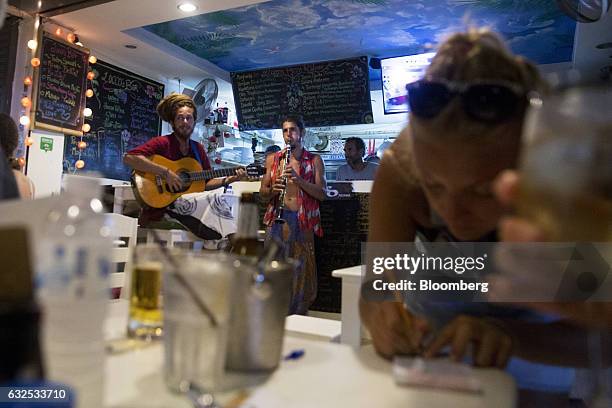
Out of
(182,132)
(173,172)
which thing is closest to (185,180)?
(173,172)

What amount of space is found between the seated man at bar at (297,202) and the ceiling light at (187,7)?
3.48ft

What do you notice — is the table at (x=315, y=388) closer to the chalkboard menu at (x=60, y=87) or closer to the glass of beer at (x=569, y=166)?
the glass of beer at (x=569, y=166)

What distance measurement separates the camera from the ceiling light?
323 cm

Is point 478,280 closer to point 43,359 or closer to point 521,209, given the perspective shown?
point 521,209

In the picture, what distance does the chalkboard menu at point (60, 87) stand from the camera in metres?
3.44

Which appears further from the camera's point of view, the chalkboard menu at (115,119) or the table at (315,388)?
the chalkboard menu at (115,119)

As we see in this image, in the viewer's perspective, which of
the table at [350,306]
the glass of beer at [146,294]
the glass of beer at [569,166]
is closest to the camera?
the glass of beer at [569,166]

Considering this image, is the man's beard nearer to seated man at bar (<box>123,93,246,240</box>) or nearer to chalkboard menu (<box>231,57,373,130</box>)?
seated man at bar (<box>123,93,246,240</box>)

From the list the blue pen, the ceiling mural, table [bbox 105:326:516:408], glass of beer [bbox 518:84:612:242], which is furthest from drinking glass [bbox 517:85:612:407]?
the ceiling mural

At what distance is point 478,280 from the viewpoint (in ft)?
2.23

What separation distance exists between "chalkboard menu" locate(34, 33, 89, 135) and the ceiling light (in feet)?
3.49

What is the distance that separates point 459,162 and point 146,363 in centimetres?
39

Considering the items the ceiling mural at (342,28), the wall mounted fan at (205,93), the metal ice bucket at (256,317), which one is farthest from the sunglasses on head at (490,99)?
the wall mounted fan at (205,93)

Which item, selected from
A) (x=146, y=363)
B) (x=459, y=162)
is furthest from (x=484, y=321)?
(x=146, y=363)
